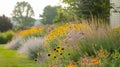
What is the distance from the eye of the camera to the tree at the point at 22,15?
73.7 m

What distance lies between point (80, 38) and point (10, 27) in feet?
115

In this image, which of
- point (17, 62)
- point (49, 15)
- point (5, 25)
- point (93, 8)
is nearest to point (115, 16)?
point (93, 8)

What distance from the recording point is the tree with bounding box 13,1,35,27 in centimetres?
7369

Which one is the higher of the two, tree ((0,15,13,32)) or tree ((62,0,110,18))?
tree ((62,0,110,18))

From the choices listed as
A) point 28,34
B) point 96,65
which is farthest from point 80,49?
point 28,34

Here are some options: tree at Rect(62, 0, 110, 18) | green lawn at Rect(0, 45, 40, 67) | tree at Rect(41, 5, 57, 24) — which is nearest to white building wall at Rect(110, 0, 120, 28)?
tree at Rect(62, 0, 110, 18)

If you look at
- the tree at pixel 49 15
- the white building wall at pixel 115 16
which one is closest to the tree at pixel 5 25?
the tree at pixel 49 15

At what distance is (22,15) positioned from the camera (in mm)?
75375

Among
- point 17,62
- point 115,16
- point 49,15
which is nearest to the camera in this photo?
point 17,62

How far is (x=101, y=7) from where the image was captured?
65.5ft

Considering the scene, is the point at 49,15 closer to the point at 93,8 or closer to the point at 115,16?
the point at 93,8

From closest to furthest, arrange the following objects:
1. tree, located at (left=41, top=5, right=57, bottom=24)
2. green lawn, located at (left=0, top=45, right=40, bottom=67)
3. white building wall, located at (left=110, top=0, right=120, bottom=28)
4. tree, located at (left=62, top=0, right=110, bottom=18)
Result: green lawn, located at (left=0, top=45, right=40, bottom=67), white building wall, located at (left=110, top=0, right=120, bottom=28), tree, located at (left=62, top=0, right=110, bottom=18), tree, located at (left=41, top=5, right=57, bottom=24)

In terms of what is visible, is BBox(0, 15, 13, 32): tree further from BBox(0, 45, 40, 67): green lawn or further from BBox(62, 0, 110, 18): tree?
BBox(0, 45, 40, 67): green lawn

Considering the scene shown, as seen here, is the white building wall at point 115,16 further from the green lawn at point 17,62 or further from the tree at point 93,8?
the green lawn at point 17,62
